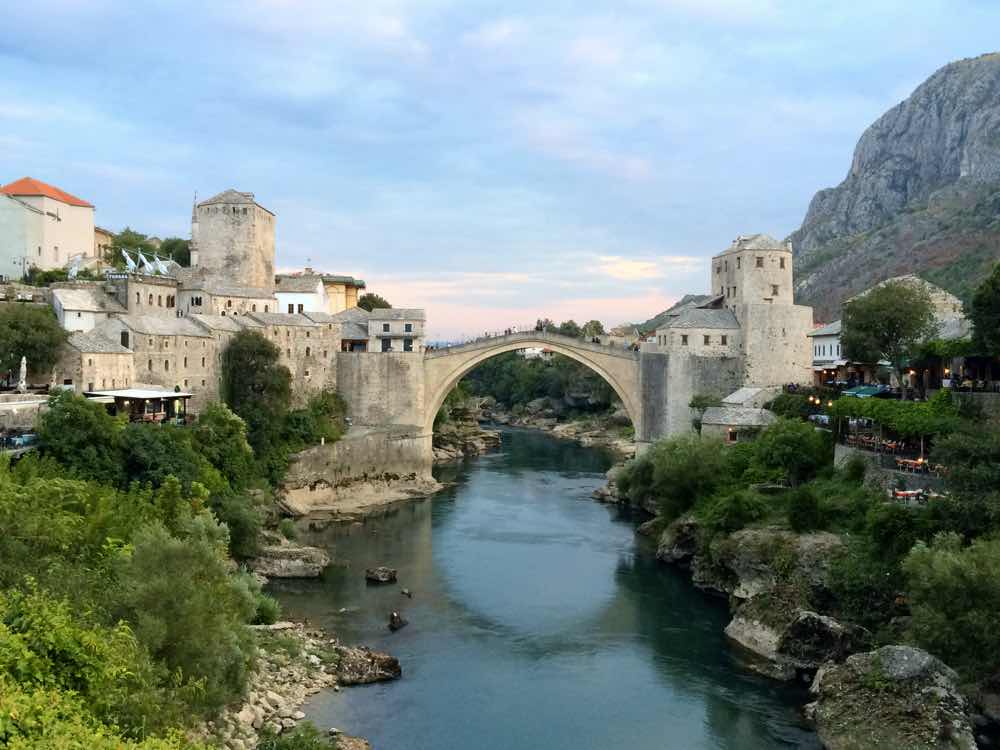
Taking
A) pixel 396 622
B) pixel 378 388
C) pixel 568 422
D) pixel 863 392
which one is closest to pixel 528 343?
pixel 378 388

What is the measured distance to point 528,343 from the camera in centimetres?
4372

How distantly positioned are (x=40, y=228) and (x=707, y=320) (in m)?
29.5

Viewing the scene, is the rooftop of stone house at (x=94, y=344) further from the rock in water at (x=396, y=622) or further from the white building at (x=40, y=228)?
the rock in water at (x=396, y=622)

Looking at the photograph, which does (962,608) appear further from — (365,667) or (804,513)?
(365,667)

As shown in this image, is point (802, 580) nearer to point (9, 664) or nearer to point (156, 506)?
point (156, 506)

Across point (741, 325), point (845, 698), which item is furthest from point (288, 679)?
point (741, 325)

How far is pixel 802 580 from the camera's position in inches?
865

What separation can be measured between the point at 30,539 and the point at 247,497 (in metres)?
13.7

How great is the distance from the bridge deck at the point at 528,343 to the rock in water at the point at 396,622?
2154 centimetres

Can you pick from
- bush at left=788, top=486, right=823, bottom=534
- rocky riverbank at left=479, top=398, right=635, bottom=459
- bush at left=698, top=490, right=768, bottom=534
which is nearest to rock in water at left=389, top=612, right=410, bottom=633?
bush at left=698, top=490, right=768, bottom=534

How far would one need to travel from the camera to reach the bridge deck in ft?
142

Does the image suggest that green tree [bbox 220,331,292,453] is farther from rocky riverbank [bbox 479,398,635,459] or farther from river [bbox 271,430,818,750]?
rocky riverbank [bbox 479,398,635,459]

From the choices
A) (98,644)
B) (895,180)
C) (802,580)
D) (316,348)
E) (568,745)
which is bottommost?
(568,745)

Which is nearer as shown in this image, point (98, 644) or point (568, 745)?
point (98, 644)
